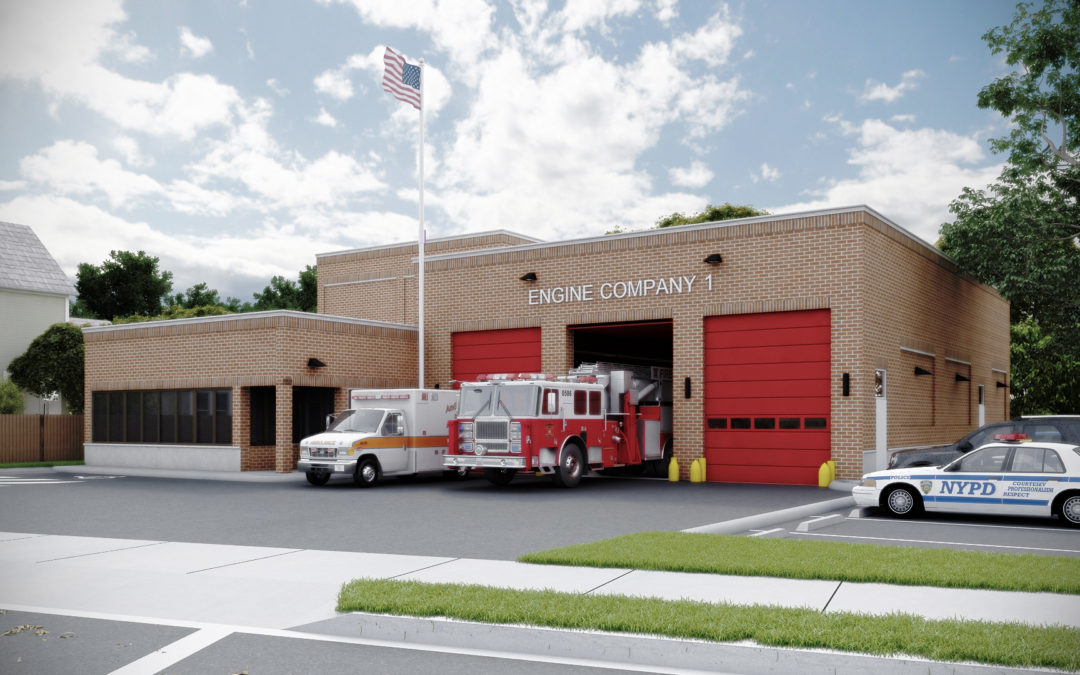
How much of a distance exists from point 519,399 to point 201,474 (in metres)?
11.4

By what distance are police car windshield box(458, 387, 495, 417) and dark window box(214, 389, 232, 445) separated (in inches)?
357

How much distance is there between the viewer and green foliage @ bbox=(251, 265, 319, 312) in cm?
8994

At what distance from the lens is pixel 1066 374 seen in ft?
157

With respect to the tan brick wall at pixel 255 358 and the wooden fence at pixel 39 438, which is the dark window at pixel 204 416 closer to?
the tan brick wall at pixel 255 358

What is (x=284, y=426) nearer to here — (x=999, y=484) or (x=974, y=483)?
(x=974, y=483)

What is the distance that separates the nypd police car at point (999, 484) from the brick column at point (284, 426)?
1650 centimetres

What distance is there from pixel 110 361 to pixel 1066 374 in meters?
43.3

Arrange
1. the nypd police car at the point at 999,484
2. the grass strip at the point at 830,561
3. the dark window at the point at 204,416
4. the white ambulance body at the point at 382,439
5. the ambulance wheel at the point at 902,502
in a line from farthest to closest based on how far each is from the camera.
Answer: the dark window at the point at 204,416 < the white ambulance body at the point at 382,439 < the ambulance wheel at the point at 902,502 < the nypd police car at the point at 999,484 < the grass strip at the point at 830,561

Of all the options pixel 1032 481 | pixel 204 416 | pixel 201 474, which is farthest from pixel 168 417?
pixel 1032 481

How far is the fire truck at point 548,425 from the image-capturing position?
838 inches

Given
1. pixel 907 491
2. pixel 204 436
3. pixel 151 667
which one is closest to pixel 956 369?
pixel 907 491

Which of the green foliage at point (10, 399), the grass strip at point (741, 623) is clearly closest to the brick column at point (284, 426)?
the grass strip at point (741, 623)

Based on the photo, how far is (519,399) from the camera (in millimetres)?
21594

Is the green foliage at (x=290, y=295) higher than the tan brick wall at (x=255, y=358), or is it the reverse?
the green foliage at (x=290, y=295)
